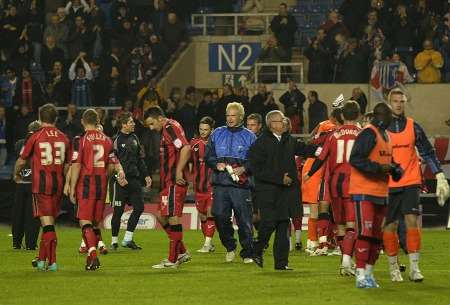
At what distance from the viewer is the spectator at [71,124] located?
28841 mm

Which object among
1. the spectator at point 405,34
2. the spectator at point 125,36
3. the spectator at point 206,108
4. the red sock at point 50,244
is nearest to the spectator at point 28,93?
the spectator at point 125,36

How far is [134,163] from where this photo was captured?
2167 centimetres

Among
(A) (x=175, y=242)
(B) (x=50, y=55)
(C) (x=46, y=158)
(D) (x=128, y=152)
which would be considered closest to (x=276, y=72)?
(B) (x=50, y=55)

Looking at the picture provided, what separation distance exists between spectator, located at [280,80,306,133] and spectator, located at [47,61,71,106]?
19.2 ft

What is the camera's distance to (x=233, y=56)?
3453cm

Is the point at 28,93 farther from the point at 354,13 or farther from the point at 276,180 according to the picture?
the point at 276,180

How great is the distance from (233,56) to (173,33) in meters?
1.71

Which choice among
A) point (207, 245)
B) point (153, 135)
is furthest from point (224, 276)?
point (153, 135)

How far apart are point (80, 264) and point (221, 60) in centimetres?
1703

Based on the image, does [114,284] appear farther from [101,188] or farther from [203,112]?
[203,112]

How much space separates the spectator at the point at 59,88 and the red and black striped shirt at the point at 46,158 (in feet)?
51.9

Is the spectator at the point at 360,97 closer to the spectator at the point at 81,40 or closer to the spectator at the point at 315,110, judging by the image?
the spectator at the point at 315,110

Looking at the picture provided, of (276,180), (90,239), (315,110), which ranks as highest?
(315,110)

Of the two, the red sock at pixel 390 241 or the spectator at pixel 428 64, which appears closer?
the red sock at pixel 390 241
